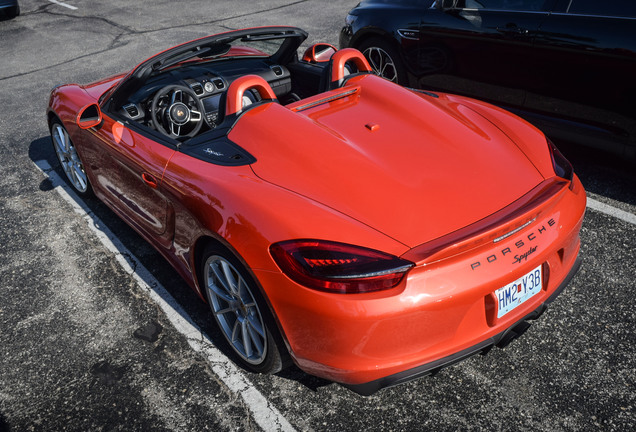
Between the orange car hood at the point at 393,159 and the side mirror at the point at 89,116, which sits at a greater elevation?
the orange car hood at the point at 393,159

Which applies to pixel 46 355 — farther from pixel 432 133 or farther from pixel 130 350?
pixel 432 133

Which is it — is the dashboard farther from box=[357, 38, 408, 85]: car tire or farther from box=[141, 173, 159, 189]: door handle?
box=[357, 38, 408, 85]: car tire

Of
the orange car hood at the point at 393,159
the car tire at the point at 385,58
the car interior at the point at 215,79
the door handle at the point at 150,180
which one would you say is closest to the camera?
the orange car hood at the point at 393,159

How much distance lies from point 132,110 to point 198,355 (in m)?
1.77

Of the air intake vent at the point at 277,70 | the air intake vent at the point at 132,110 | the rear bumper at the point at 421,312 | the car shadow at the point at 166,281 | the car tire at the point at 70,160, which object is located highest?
the air intake vent at the point at 277,70

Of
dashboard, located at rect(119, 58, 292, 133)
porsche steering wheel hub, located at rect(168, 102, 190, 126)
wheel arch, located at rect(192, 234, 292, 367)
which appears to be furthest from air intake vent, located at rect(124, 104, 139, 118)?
wheel arch, located at rect(192, 234, 292, 367)

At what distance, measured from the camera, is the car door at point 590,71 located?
13.2 feet

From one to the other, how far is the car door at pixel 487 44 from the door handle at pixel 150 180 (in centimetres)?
314

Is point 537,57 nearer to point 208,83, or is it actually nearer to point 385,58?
point 385,58

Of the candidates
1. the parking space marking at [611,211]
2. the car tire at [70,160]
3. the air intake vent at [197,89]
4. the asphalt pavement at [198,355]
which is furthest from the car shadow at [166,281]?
the parking space marking at [611,211]

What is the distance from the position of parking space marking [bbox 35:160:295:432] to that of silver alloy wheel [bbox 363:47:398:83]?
332 cm

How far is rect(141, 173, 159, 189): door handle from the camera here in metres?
3.20

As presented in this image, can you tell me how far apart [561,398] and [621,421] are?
0.88ft

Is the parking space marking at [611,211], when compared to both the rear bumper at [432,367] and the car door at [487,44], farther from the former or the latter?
the rear bumper at [432,367]
